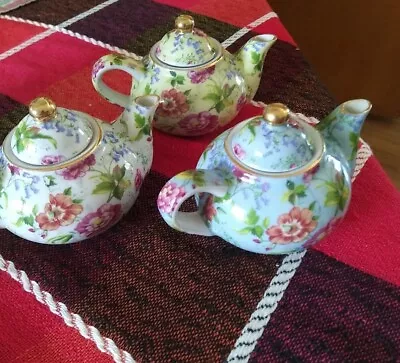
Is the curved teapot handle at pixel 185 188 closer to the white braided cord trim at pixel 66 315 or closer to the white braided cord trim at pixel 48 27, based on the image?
the white braided cord trim at pixel 66 315

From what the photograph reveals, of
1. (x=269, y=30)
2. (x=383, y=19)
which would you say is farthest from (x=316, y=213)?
(x=383, y=19)

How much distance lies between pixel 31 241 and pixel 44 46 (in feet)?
1.31

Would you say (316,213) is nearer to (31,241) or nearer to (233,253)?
(233,253)

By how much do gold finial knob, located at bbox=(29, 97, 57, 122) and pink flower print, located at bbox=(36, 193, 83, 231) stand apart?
7 centimetres

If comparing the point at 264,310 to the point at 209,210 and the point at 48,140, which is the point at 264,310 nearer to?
the point at 209,210

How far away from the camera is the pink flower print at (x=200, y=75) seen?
2.00ft

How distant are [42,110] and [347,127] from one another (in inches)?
10.4

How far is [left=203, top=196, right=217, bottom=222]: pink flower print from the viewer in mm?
496

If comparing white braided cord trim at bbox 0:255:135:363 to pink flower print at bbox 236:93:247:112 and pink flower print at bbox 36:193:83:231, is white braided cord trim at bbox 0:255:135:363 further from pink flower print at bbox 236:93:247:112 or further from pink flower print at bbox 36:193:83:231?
pink flower print at bbox 236:93:247:112

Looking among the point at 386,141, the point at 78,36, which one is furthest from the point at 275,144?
the point at 386,141

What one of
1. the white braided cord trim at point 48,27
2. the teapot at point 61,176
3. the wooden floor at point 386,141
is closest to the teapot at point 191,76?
the teapot at point 61,176

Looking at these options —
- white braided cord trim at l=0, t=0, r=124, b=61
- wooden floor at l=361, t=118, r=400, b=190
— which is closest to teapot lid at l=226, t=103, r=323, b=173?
white braided cord trim at l=0, t=0, r=124, b=61

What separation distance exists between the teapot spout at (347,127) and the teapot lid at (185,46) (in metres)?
0.16

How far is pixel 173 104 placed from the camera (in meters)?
0.62
